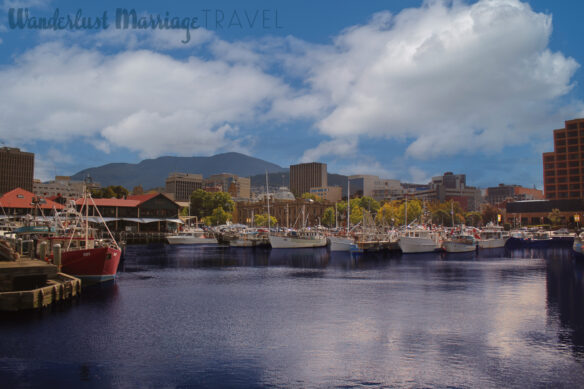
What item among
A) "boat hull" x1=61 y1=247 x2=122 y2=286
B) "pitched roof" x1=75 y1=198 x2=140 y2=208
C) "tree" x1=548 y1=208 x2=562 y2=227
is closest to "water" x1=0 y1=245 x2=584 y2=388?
"boat hull" x1=61 y1=247 x2=122 y2=286

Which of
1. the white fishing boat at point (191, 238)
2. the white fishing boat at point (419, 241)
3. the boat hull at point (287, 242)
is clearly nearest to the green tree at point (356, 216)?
the white fishing boat at point (191, 238)

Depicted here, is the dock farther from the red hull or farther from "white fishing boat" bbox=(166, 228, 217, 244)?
"white fishing boat" bbox=(166, 228, 217, 244)

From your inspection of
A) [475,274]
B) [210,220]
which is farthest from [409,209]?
[475,274]

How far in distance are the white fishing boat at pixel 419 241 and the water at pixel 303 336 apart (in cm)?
4810

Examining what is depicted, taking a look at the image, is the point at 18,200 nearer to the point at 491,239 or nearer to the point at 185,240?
the point at 185,240

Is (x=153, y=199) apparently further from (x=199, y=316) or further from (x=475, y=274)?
(x=199, y=316)

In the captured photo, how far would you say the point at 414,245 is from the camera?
10181 centimetres

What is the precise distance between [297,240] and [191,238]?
140ft

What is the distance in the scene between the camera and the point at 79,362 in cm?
2445

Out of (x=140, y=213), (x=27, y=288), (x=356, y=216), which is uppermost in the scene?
(x=140, y=213)

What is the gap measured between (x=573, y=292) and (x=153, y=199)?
442ft

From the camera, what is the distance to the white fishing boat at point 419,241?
10119 cm

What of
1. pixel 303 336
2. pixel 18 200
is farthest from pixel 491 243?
pixel 18 200

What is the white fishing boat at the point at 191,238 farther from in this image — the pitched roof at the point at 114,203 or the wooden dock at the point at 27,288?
the wooden dock at the point at 27,288
